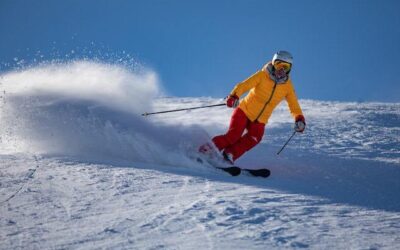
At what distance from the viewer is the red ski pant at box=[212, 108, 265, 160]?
611 cm

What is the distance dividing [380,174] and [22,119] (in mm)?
6159

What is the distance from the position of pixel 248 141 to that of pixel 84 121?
2.92 meters

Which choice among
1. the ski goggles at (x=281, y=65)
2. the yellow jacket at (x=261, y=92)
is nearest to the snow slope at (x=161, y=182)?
the yellow jacket at (x=261, y=92)

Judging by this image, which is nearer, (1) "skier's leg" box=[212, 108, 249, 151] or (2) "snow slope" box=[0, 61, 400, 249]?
(2) "snow slope" box=[0, 61, 400, 249]

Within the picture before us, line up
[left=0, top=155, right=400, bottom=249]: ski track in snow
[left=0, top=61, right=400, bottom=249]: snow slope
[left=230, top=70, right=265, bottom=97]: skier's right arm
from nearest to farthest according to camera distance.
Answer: [left=0, top=155, right=400, bottom=249]: ski track in snow → [left=0, top=61, right=400, bottom=249]: snow slope → [left=230, top=70, right=265, bottom=97]: skier's right arm

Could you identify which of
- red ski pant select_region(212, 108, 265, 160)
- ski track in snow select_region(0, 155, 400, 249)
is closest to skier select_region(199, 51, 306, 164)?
red ski pant select_region(212, 108, 265, 160)

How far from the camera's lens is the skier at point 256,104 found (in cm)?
608

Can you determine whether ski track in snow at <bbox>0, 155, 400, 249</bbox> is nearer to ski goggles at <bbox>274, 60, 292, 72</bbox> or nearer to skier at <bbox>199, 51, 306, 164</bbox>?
skier at <bbox>199, 51, 306, 164</bbox>

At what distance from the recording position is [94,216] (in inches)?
126

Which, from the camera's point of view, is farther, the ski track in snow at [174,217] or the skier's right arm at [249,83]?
the skier's right arm at [249,83]

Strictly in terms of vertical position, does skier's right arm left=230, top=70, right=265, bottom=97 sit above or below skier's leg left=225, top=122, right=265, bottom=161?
above

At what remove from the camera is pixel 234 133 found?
243 inches

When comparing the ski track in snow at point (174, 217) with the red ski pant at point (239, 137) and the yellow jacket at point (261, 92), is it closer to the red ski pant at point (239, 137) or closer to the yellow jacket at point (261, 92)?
the red ski pant at point (239, 137)

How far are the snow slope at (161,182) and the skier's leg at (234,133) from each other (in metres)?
0.33
